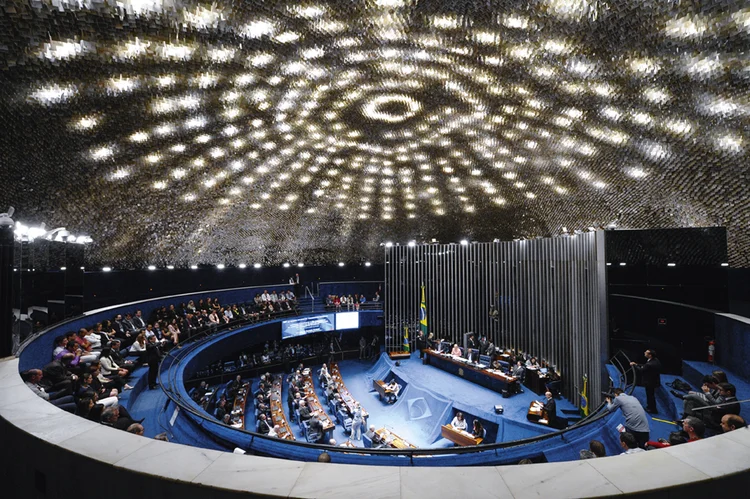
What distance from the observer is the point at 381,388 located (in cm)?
1620

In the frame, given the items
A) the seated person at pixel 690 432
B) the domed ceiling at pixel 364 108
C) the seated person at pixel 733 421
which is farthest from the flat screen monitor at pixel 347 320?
the seated person at pixel 733 421

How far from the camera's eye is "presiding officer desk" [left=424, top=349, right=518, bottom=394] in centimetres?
1291

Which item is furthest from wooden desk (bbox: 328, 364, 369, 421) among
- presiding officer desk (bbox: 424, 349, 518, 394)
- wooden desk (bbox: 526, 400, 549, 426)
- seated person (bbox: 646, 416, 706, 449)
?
seated person (bbox: 646, 416, 706, 449)

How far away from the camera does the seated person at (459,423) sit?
11.4 m

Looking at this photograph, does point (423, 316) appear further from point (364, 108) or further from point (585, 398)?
point (364, 108)

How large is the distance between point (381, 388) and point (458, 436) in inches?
228

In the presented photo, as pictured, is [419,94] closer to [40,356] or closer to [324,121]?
[324,121]

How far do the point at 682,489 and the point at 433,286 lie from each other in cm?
1821

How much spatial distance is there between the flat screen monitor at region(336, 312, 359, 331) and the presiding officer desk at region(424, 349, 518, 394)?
6470 millimetres

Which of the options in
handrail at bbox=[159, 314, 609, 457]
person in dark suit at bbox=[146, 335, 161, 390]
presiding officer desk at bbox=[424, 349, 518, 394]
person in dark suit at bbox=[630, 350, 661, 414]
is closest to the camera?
handrail at bbox=[159, 314, 609, 457]

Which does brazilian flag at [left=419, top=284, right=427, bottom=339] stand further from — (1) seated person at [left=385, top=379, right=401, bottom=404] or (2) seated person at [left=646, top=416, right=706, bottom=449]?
(2) seated person at [left=646, top=416, right=706, bottom=449]

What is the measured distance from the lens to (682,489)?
7.69 feet

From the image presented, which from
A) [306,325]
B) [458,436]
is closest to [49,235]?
[306,325]

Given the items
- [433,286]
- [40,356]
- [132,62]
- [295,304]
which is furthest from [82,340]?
[433,286]
